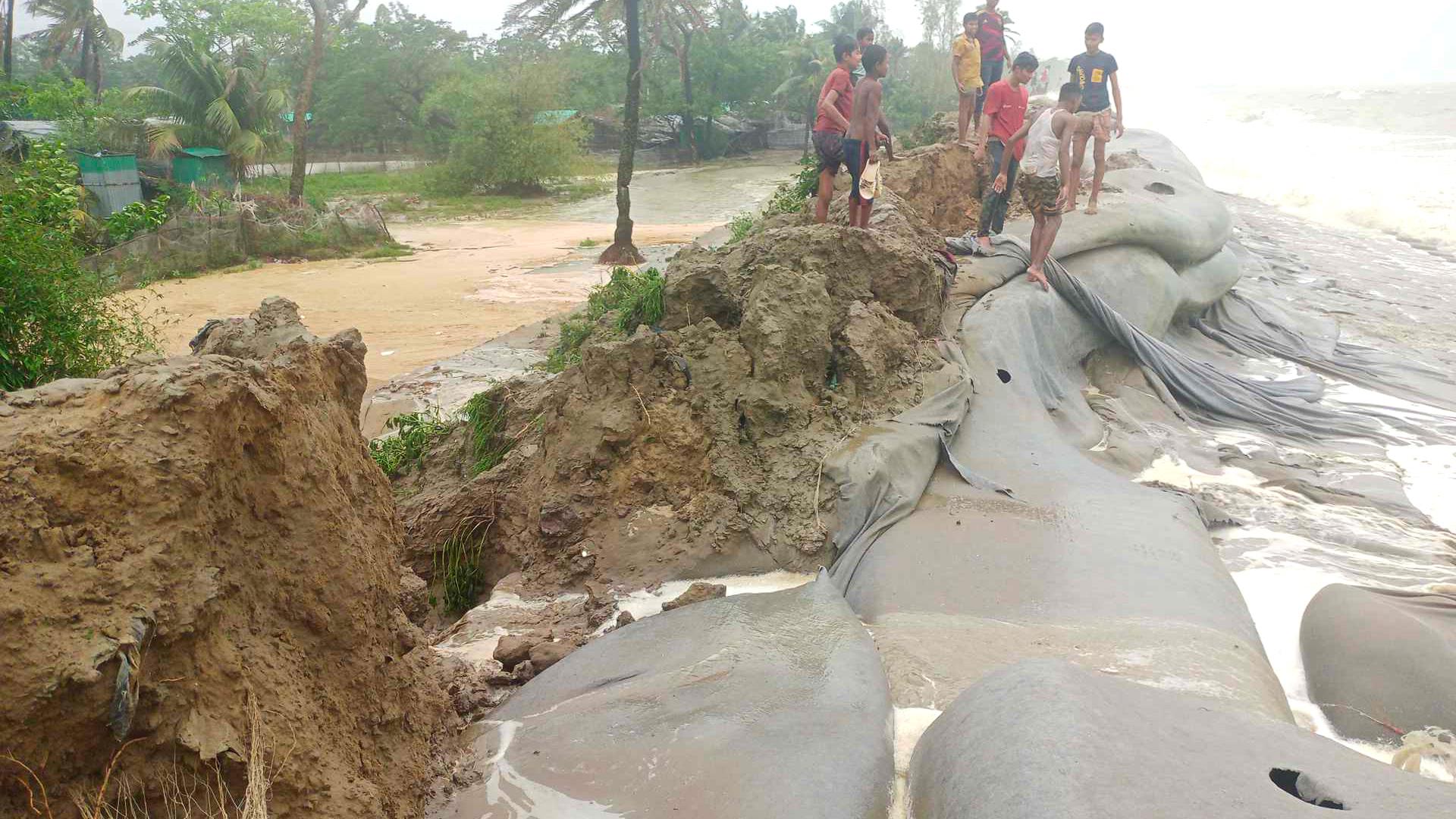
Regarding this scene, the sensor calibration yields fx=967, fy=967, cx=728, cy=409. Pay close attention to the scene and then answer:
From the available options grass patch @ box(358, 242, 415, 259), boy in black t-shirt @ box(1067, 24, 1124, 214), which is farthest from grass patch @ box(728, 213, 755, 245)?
grass patch @ box(358, 242, 415, 259)

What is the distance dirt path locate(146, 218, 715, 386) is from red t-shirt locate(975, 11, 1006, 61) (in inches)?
225

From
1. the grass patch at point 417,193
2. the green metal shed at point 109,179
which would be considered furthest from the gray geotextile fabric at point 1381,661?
the grass patch at point 417,193

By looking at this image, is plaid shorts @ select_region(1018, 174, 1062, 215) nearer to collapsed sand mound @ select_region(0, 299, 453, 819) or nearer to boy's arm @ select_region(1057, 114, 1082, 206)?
boy's arm @ select_region(1057, 114, 1082, 206)

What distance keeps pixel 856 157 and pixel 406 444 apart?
3.56 meters

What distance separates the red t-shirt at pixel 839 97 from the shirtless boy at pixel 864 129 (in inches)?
11.3

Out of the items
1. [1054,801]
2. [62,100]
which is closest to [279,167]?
[62,100]

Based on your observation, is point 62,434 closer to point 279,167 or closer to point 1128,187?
point 1128,187

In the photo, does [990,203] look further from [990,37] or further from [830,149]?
[990,37]

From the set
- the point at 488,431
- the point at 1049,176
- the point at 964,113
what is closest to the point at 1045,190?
the point at 1049,176

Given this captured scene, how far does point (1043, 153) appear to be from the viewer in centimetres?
681

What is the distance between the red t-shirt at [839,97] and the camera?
6.99 metres

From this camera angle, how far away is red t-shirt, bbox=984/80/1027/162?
300 inches

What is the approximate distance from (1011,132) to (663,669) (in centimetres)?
612

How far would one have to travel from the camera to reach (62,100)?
2120 centimetres
